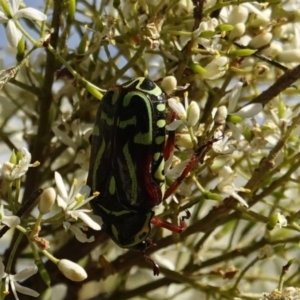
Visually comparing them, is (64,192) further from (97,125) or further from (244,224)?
(244,224)

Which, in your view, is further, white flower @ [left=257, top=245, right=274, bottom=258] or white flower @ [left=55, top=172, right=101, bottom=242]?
white flower @ [left=257, top=245, right=274, bottom=258]

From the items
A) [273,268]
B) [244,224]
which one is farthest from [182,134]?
[273,268]

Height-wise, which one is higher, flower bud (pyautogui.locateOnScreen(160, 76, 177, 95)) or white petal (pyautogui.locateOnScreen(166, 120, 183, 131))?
flower bud (pyautogui.locateOnScreen(160, 76, 177, 95))

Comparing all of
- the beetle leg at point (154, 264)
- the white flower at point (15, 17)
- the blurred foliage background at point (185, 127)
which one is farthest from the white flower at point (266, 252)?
the white flower at point (15, 17)

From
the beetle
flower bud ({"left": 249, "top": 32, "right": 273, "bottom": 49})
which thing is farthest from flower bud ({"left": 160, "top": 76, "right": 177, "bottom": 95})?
flower bud ({"left": 249, "top": 32, "right": 273, "bottom": 49})

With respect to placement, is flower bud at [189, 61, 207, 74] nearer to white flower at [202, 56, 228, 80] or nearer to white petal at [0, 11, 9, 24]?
white flower at [202, 56, 228, 80]
